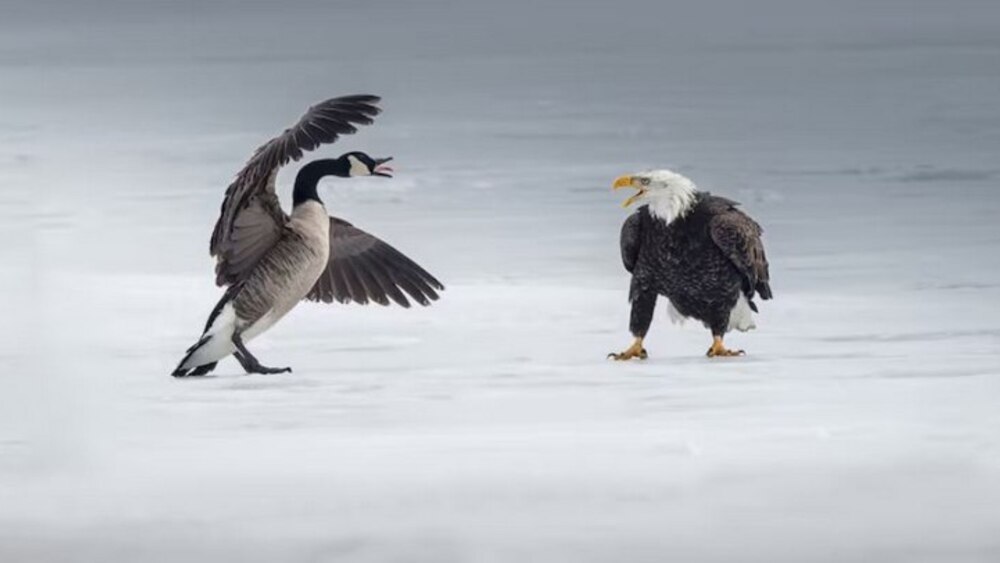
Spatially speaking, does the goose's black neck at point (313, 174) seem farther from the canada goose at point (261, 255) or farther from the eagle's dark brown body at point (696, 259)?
Result: the eagle's dark brown body at point (696, 259)

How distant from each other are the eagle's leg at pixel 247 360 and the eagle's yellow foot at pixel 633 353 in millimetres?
1319

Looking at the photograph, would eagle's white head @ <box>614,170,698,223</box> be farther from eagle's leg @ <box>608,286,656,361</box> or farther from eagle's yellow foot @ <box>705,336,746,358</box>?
eagle's yellow foot @ <box>705,336,746,358</box>

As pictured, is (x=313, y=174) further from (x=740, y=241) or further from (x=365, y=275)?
(x=740, y=241)

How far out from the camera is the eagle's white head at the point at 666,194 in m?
10.9

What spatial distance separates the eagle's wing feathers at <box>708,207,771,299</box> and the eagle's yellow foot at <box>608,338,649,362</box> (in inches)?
19.3

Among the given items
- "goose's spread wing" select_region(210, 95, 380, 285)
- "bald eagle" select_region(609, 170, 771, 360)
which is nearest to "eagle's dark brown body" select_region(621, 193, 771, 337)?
"bald eagle" select_region(609, 170, 771, 360)

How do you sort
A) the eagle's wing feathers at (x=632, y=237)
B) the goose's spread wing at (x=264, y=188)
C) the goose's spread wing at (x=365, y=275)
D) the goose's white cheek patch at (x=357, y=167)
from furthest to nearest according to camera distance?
the goose's spread wing at (x=365, y=275), the eagle's wing feathers at (x=632, y=237), the goose's white cheek patch at (x=357, y=167), the goose's spread wing at (x=264, y=188)

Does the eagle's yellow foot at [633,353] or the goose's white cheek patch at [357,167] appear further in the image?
the eagle's yellow foot at [633,353]

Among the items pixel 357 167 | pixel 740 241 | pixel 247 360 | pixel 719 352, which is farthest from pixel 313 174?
pixel 719 352

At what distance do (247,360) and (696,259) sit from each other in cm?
174

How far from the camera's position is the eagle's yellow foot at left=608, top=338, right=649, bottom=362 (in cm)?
1116

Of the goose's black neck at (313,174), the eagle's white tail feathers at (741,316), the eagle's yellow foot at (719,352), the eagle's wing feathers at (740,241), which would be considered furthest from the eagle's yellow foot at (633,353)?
the goose's black neck at (313,174)

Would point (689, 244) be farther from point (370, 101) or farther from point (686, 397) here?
point (370, 101)

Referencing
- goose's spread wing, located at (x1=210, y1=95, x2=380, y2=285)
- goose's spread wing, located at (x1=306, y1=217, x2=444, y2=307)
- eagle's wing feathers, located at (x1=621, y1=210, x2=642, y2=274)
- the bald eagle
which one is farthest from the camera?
goose's spread wing, located at (x1=306, y1=217, x2=444, y2=307)
